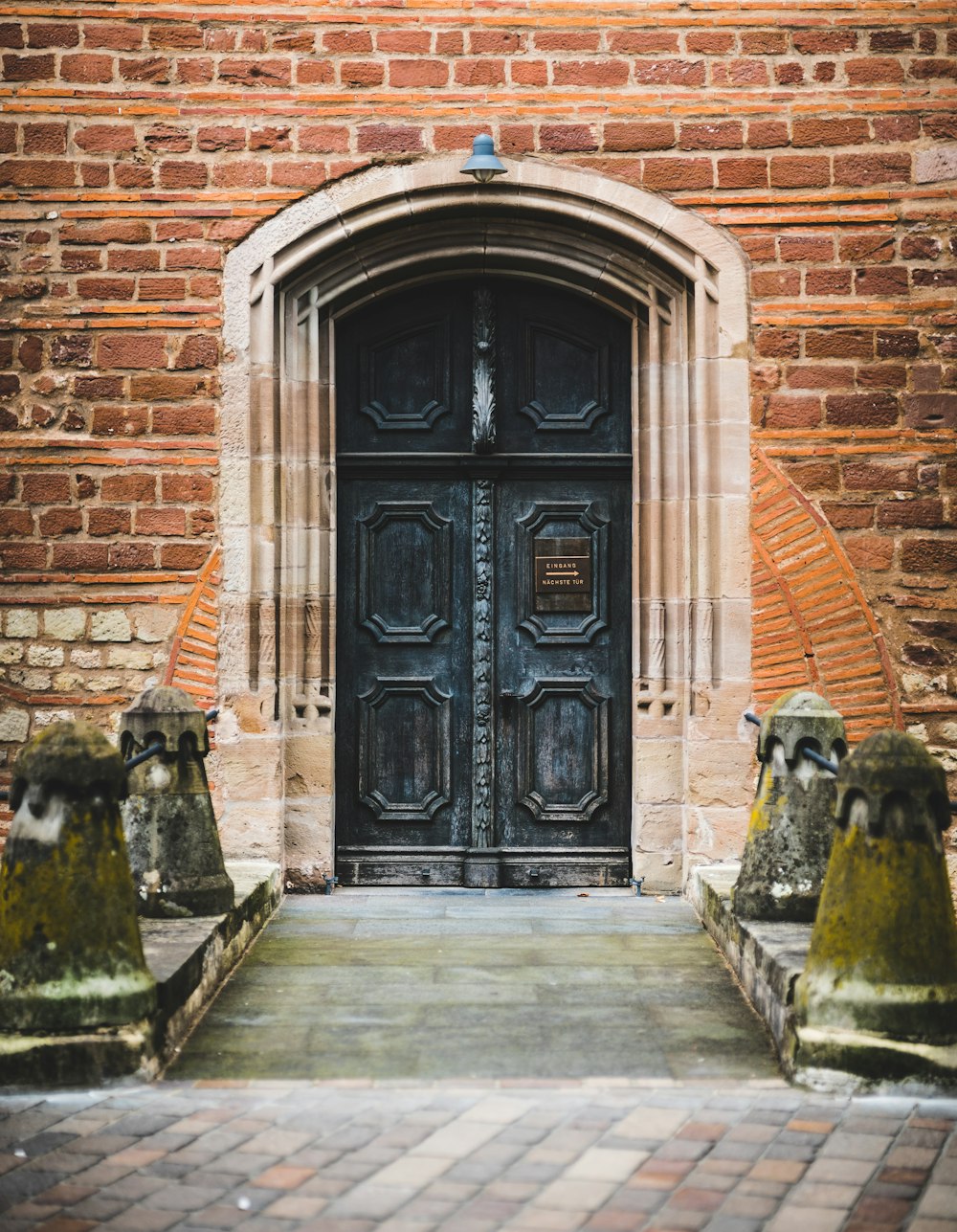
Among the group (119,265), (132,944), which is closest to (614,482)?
(119,265)

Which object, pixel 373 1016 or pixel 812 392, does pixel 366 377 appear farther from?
pixel 373 1016

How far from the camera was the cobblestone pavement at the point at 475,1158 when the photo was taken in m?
3.40

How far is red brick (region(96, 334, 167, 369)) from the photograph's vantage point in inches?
297

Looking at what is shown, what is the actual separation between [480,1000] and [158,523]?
3.26 m

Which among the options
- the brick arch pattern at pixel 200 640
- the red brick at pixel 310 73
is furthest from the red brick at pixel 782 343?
the brick arch pattern at pixel 200 640

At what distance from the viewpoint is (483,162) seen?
7305mm

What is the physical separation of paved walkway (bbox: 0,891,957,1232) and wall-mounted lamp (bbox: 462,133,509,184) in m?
3.86

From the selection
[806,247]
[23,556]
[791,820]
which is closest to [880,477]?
[806,247]

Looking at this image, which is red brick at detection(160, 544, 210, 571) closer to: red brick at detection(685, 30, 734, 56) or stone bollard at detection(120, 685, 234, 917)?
stone bollard at detection(120, 685, 234, 917)

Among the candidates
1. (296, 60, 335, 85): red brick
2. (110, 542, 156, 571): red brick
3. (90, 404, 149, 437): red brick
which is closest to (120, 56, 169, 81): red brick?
(296, 60, 335, 85): red brick

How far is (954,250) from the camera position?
24.8ft

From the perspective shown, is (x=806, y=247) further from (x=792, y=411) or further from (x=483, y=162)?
(x=483, y=162)

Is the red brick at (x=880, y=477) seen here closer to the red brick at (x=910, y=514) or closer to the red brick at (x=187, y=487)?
the red brick at (x=910, y=514)

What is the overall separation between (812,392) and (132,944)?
182 inches
